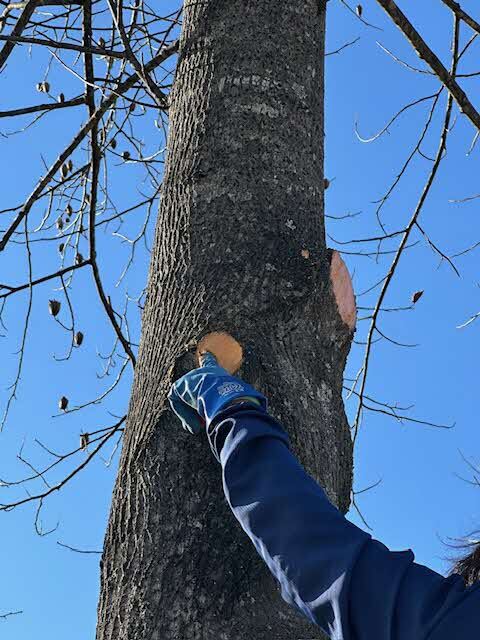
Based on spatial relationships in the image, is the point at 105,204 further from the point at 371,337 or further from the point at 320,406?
the point at 320,406

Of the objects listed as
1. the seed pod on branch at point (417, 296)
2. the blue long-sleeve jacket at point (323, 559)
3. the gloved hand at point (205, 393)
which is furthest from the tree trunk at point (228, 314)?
the seed pod on branch at point (417, 296)

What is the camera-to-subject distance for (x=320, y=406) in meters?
1.67

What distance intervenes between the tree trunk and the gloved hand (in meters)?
0.04

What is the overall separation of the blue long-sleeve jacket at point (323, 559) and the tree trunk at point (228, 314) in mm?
211

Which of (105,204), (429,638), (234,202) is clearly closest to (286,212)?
(234,202)

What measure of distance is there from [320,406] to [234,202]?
441 millimetres

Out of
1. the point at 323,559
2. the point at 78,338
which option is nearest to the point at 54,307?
the point at 78,338

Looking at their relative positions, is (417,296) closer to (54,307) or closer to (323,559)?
(54,307)

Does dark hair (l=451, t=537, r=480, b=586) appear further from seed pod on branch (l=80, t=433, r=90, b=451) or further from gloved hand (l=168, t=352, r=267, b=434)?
seed pod on branch (l=80, t=433, r=90, b=451)

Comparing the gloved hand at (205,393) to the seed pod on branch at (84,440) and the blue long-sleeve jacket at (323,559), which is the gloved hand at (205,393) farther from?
the seed pod on branch at (84,440)

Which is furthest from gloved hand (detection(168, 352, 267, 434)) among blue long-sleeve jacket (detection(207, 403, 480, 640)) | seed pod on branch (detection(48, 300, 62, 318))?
seed pod on branch (detection(48, 300, 62, 318))

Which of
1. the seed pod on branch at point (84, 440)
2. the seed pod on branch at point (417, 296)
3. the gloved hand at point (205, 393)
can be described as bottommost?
the gloved hand at point (205, 393)

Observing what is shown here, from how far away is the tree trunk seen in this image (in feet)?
4.66

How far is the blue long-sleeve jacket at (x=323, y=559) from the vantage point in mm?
979
